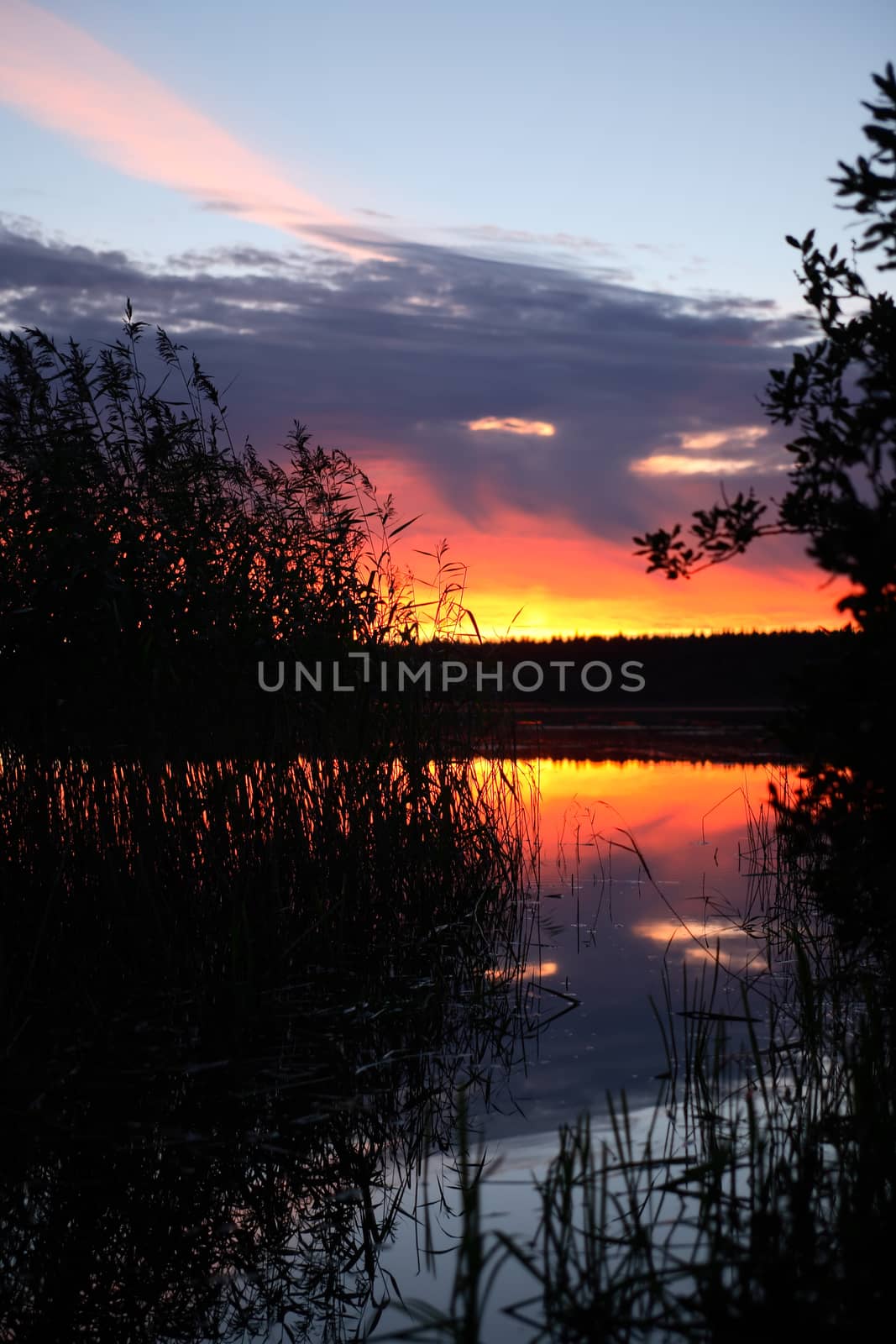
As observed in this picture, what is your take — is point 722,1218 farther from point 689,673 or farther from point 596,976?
point 689,673

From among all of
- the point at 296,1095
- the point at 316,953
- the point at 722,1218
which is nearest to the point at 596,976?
the point at 316,953

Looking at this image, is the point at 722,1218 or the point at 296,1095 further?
the point at 296,1095

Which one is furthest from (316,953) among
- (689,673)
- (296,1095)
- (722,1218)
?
(689,673)

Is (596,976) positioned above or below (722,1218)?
below

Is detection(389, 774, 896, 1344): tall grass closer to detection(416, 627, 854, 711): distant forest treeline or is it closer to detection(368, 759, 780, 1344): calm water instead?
detection(368, 759, 780, 1344): calm water

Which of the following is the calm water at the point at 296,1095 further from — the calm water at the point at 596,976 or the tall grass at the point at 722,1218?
the tall grass at the point at 722,1218

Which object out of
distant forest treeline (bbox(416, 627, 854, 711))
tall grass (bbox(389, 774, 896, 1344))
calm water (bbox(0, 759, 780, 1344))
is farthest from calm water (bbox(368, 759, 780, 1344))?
distant forest treeline (bbox(416, 627, 854, 711))

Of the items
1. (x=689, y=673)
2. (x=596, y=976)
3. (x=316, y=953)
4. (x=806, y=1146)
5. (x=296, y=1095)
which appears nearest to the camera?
(x=806, y=1146)

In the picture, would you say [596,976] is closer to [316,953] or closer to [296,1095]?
[316,953]

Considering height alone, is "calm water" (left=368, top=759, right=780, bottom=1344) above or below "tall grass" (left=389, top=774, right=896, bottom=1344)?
below

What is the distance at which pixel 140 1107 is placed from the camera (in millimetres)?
4180

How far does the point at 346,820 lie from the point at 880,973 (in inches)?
108

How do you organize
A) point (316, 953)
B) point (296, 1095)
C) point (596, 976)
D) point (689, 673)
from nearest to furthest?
point (296, 1095) → point (316, 953) → point (596, 976) → point (689, 673)

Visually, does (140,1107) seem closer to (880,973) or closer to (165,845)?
(165,845)
